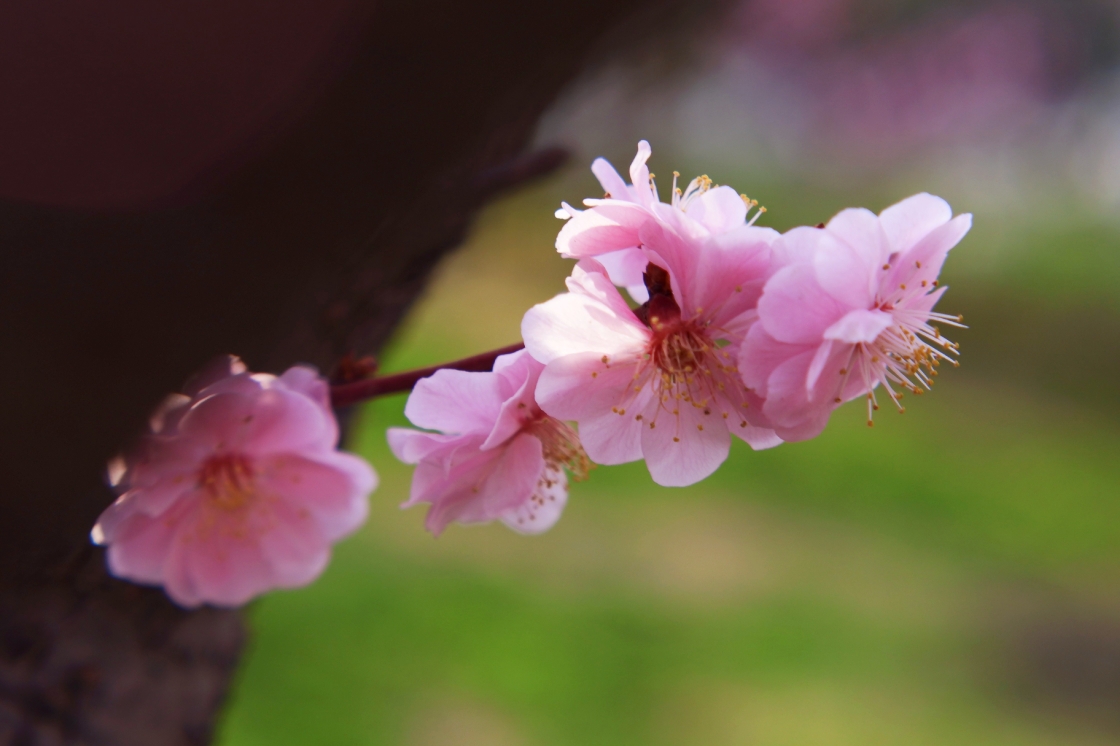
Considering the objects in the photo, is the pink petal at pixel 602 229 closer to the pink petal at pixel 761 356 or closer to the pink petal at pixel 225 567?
the pink petal at pixel 761 356

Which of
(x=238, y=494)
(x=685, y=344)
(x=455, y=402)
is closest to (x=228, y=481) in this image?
(x=238, y=494)

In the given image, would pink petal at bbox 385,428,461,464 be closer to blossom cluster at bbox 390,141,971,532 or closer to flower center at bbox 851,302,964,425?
blossom cluster at bbox 390,141,971,532

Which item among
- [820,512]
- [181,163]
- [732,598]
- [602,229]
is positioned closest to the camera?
[181,163]

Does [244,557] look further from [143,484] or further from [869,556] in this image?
[869,556]

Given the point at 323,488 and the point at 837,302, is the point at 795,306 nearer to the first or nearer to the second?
the point at 837,302

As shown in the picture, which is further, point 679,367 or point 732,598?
point 732,598

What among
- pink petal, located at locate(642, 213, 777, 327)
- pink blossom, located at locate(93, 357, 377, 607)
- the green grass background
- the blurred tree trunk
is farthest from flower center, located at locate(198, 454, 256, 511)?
the green grass background
